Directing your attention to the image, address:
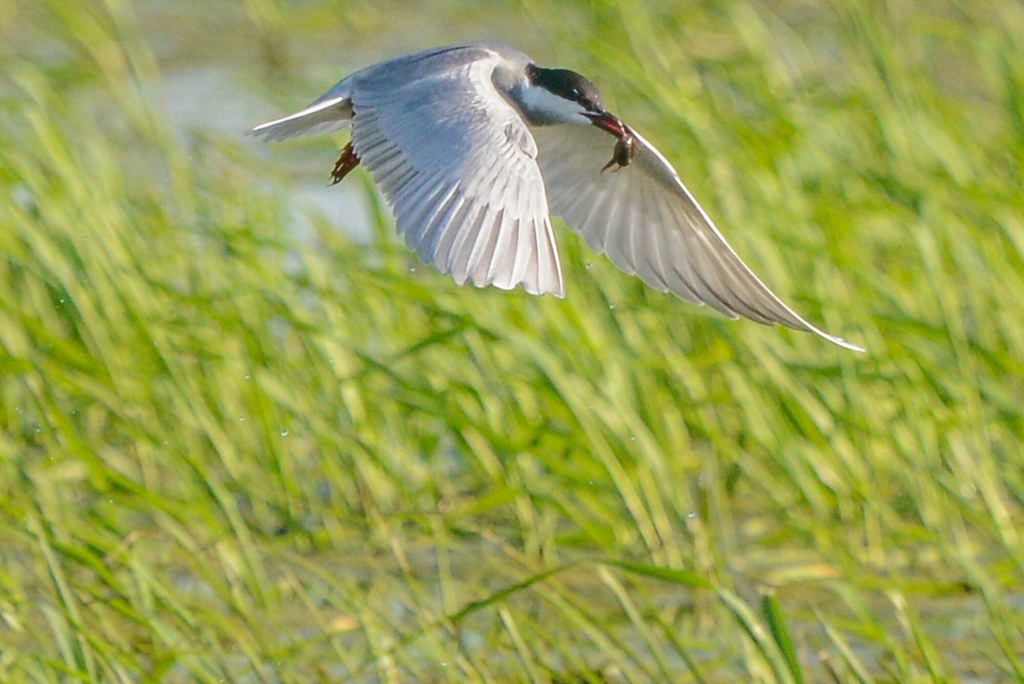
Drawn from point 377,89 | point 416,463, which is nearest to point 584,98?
point 377,89

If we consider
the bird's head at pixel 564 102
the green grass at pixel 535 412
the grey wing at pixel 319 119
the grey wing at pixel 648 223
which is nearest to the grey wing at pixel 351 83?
the grey wing at pixel 319 119

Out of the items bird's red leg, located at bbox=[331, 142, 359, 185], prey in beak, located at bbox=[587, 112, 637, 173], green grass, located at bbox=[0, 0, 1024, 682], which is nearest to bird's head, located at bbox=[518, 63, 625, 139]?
prey in beak, located at bbox=[587, 112, 637, 173]

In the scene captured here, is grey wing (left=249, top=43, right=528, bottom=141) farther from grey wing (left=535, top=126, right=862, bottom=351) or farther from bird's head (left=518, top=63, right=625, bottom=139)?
grey wing (left=535, top=126, right=862, bottom=351)

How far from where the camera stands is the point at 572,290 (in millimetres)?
5285

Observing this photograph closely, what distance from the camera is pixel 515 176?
368 centimetres

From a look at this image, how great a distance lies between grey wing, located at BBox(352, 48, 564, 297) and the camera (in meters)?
3.49

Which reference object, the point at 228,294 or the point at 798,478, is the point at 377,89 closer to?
the point at 228,294

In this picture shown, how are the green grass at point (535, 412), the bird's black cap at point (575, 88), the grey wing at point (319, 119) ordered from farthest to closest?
the green grass at point (535, 412), the grey wing at point (319, 119), the bird's black cap at point (575, 88)

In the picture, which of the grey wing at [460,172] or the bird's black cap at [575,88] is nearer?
the grey wing at [460,172]

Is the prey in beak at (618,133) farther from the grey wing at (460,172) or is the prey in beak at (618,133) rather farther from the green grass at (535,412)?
the green grass at (535,412)

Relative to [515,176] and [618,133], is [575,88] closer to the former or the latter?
[618,133]

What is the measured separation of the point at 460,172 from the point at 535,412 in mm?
1568

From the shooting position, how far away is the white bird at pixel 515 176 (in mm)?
3564

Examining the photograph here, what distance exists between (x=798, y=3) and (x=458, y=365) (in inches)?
264
